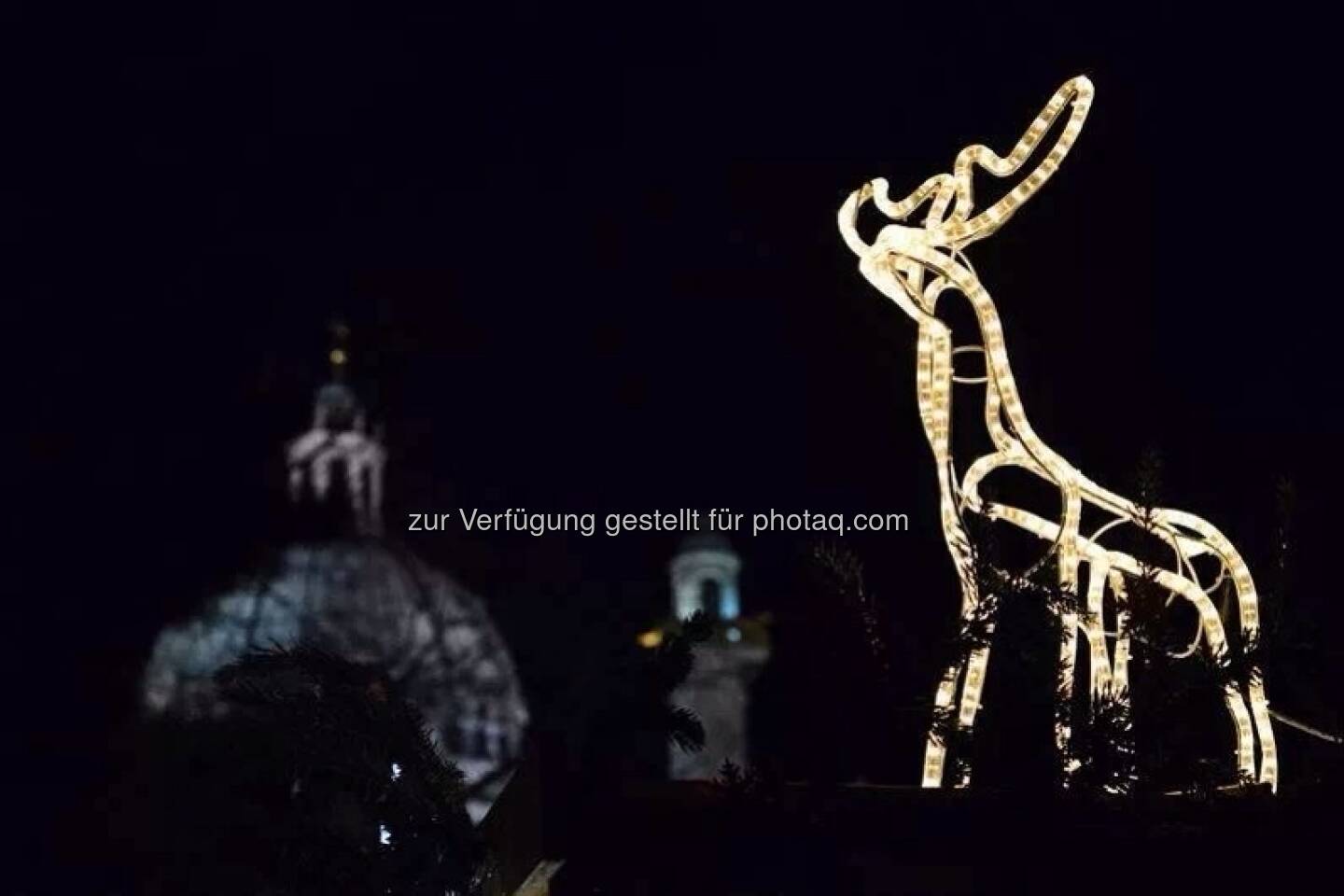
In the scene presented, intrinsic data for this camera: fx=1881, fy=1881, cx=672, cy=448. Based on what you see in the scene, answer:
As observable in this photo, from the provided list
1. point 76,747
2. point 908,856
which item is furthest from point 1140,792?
point 76,747

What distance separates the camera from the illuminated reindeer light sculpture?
304 inches

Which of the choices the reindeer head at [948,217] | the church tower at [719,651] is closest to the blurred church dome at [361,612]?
the church tower at [719,651]

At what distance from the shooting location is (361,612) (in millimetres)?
45312

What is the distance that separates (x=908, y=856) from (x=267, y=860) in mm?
1958

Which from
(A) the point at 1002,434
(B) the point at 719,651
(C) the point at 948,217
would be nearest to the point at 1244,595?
(A) the point at 1002,434

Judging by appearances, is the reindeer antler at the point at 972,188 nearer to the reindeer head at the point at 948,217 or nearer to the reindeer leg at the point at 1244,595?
the reindeer head at the point at 948,217

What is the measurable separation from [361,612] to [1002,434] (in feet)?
125

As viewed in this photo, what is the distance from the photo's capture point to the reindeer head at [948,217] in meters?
8.57

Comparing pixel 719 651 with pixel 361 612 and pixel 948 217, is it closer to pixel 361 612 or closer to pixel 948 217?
pixel 361 612

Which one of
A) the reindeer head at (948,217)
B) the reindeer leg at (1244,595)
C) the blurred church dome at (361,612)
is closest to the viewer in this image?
the reindeer leg at (1244,595)

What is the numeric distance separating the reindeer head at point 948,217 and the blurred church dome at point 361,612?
3168cm

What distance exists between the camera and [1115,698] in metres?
5.55

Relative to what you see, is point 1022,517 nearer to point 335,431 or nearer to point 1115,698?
point 1115,698

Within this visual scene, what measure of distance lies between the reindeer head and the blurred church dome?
3168 centimetres
